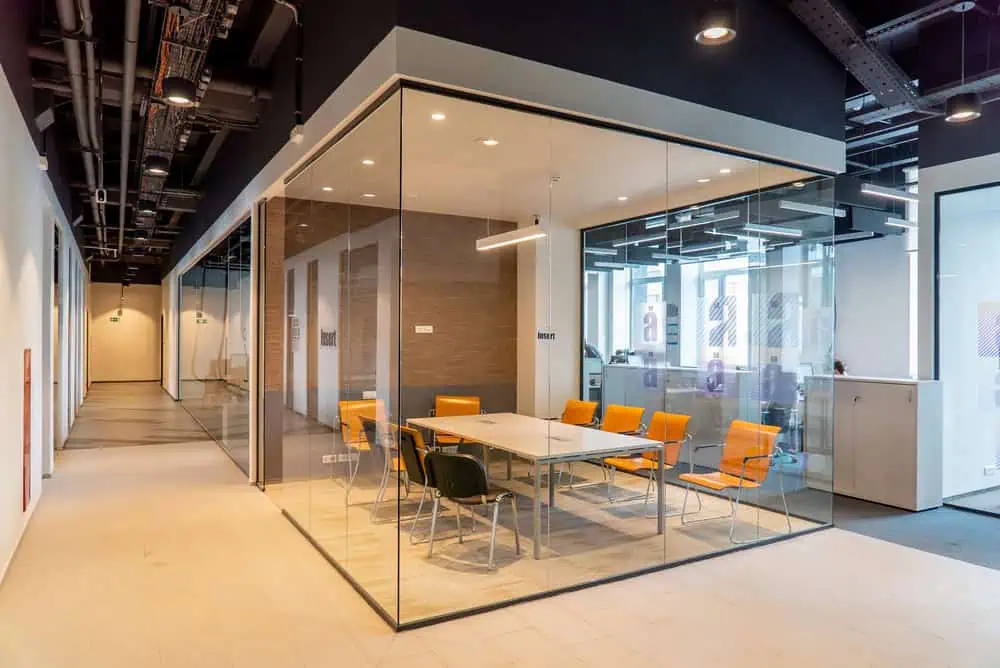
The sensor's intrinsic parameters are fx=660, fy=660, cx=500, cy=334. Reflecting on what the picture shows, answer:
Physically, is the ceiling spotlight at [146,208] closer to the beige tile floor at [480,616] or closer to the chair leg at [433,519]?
the beige tile floor at [480,616]

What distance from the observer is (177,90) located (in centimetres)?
491

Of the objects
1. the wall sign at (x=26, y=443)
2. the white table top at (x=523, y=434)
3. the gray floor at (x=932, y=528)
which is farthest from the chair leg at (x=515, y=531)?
the wall sign at (x=26, y=443)

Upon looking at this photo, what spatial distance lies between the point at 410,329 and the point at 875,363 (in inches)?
425

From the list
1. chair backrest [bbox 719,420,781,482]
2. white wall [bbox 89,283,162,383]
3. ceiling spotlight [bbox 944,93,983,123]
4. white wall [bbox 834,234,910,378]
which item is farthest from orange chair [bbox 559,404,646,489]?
white wall [bbox 89,283,162,383]

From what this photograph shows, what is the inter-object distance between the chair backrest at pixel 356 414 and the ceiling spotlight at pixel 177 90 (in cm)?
258

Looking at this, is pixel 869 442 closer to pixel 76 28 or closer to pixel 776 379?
pixel 776 379

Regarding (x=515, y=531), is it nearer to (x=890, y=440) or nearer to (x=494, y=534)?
(x=494, y=534)

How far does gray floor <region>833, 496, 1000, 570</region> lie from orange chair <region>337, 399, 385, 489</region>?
413 cm

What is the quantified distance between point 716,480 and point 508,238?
8.72 ft

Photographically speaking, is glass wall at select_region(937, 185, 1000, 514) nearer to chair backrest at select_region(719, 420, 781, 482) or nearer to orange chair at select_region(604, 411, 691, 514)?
chair backrest at select_region(719, 420, 781, 482)

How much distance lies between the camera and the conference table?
424 cm

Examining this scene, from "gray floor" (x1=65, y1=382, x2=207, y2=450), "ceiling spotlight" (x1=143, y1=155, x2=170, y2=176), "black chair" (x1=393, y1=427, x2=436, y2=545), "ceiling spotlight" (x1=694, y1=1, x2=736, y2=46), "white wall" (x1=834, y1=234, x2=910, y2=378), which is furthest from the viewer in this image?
"white wall" (x1=834, y1=234, x2=910, y2=378)

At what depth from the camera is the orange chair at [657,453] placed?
505 cm

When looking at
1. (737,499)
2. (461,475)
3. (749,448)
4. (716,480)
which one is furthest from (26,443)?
(749,448)
